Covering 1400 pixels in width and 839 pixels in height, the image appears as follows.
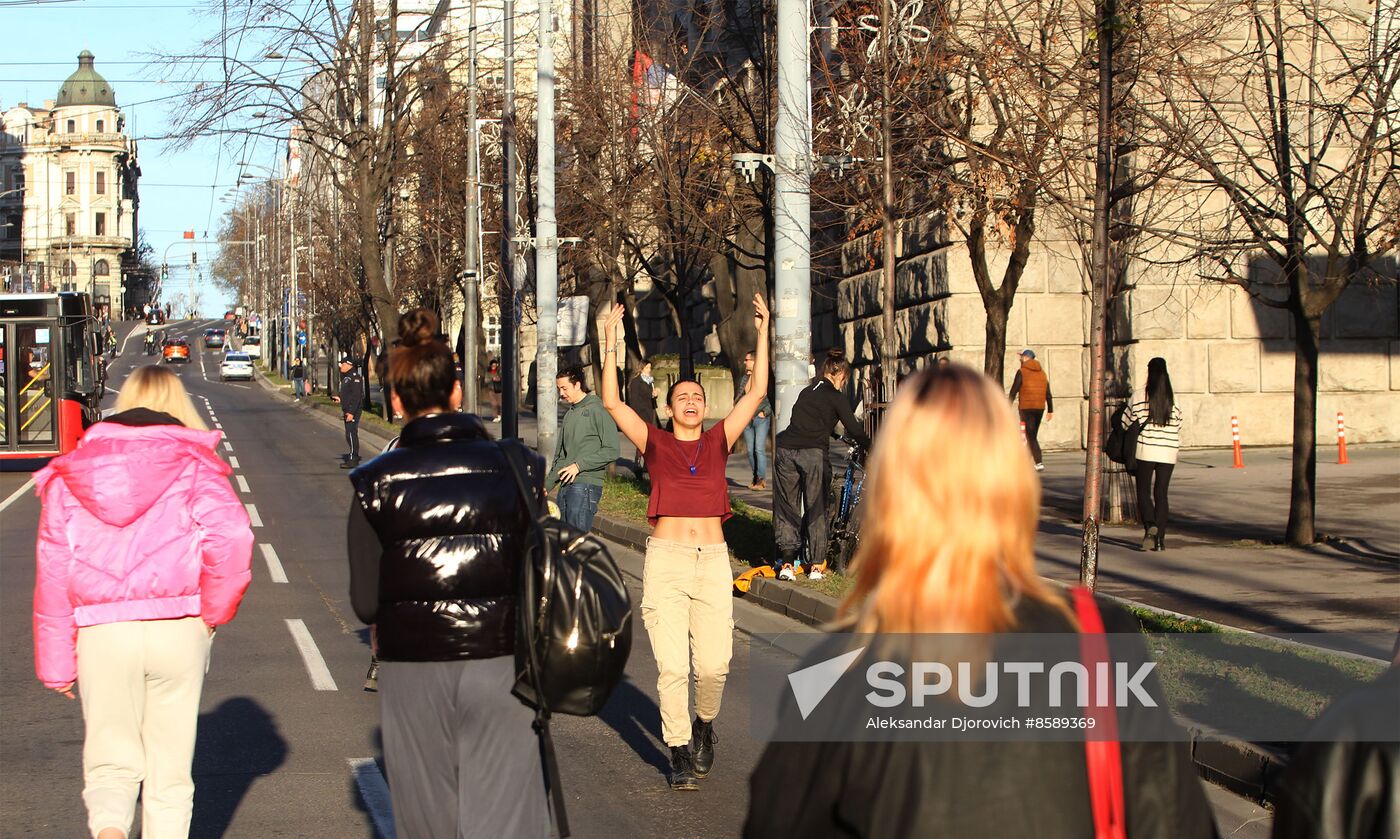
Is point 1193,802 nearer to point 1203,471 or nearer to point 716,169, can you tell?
point 1203,471

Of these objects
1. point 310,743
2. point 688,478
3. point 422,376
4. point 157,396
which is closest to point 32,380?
point 310,743

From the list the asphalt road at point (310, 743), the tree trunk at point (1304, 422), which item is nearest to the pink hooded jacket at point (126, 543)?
the asphalt road at point (310, 743)

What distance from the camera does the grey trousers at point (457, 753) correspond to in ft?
13.8

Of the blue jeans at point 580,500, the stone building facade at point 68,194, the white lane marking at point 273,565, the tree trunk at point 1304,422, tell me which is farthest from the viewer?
the stone building facade at point 68,194

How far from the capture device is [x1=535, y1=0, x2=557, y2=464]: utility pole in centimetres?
2325

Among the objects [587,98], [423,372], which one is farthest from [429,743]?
[587,98]

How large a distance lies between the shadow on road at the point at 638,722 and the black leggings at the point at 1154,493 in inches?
261

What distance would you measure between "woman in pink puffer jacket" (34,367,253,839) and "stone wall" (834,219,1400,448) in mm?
19784

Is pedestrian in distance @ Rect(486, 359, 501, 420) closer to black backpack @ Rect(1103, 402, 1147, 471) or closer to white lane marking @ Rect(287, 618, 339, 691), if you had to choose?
black backpack @ Rect(1103, 402, 1147, 471)

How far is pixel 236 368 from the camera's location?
85.0 m

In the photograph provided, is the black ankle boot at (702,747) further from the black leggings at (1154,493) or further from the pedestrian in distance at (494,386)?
the pedestrian in distance at (494,386)

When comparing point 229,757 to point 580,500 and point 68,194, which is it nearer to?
point 580,500

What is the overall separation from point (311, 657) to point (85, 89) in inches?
5945

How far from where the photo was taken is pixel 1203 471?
21703 mm
